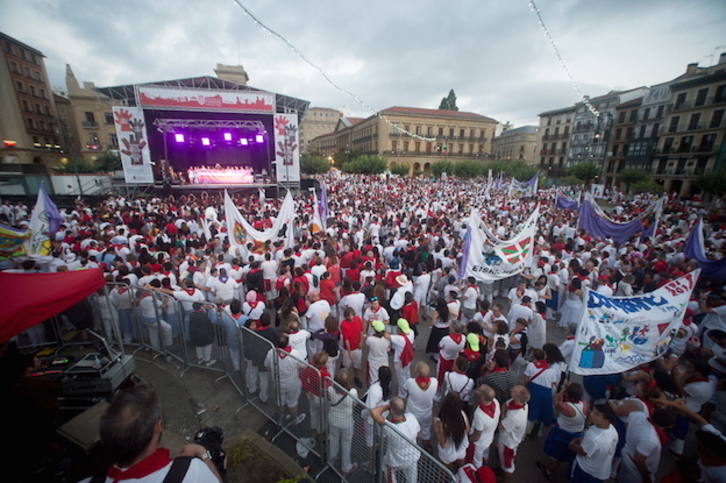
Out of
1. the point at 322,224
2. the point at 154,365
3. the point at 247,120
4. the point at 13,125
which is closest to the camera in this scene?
the point at 154,365

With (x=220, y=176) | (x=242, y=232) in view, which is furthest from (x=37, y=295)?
(x=220, y=176)

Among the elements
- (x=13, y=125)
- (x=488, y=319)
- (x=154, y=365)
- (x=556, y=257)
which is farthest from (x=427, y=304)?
(x=13, y=125)

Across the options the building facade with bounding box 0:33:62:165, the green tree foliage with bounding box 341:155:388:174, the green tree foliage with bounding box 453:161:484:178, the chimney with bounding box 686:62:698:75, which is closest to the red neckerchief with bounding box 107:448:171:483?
the green tree foliage with bounding box 341:155:388:174

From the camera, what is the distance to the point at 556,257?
859cm

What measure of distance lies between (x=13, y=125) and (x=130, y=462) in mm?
54610

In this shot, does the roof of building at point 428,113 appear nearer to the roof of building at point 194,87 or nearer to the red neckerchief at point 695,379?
the roof of building at point 194,87

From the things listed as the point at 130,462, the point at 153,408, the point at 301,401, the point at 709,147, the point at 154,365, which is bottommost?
the point at 154,365

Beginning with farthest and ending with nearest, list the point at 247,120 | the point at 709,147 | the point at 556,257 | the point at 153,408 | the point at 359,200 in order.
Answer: the point at 709,147
the point at 247,120
the point at 359,200
the point at 556,257
the point at 153,408

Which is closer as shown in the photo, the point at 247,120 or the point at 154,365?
the point at 154,365

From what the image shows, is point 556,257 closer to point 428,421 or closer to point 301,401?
point 428,421

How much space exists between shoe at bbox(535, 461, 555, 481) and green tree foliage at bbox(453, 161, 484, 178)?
4769cm

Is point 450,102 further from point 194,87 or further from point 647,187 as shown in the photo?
point 194,87

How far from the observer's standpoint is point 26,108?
1528 inches

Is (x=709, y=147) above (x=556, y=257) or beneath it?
above
